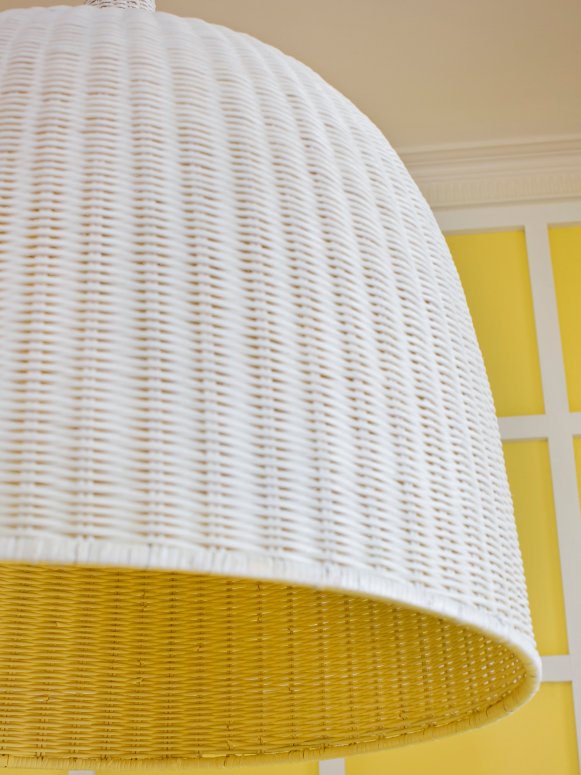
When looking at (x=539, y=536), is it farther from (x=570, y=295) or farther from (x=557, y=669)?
(x=570, y=295)

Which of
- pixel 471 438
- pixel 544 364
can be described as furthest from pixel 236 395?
pixel 544 364

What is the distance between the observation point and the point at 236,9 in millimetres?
1716

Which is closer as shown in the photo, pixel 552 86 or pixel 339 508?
pixel 339 508

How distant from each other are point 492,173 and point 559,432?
1.79ft

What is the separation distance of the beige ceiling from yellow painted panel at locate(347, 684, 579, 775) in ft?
3.44

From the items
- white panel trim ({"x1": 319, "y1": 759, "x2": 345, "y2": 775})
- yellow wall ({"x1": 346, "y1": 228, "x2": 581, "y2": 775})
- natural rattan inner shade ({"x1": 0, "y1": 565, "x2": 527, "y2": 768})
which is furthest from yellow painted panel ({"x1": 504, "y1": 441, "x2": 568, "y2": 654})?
natural rattan inner shade ({"x1": 0, "y1": 565, "x2": 527, "y2": 768})

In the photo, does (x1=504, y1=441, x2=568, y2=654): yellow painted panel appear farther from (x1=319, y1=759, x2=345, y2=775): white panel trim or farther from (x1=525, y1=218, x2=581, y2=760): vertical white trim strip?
(x1=319, y1=759, x2=345, y2=775): white panel trim

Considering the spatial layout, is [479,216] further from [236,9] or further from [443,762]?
[443,762]

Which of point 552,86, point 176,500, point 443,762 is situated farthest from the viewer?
point 552,86

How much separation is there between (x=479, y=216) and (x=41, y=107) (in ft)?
5.47

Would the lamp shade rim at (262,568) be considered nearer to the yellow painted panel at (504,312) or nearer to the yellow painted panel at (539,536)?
the yellow painted panel at (539,536)

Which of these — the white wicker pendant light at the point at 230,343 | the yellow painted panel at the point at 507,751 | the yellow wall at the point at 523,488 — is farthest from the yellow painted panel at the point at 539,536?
the white wicker pendant light at the point at 230,343

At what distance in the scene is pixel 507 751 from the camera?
169 centimetres

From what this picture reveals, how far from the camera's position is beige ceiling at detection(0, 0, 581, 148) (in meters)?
1.71
